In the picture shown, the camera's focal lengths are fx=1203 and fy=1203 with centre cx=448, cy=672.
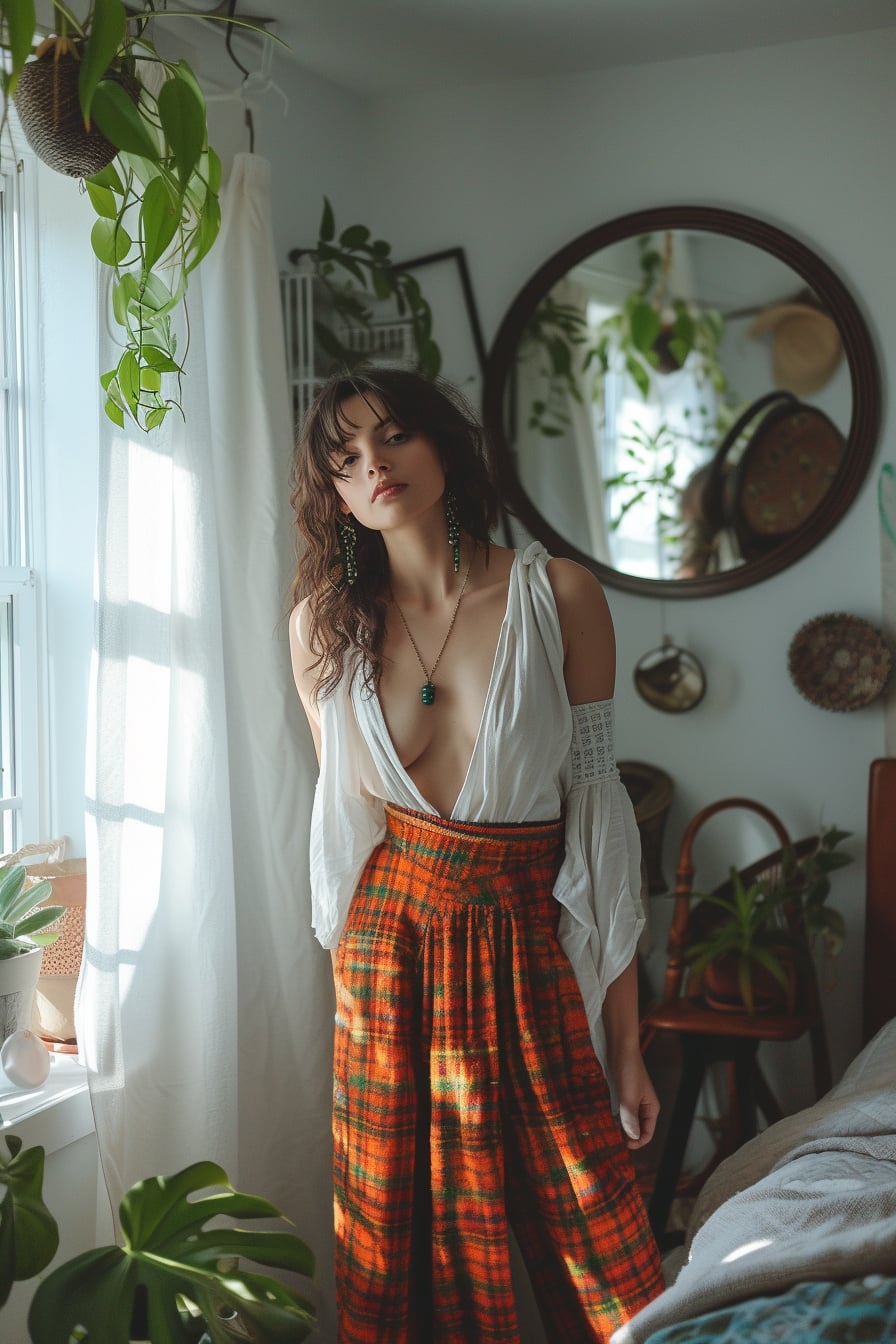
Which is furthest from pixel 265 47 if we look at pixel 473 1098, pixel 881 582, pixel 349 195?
pixel 473 1098

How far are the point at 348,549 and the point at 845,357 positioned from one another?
136cm

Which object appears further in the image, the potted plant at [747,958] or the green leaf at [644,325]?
the green leaf at [644,325]

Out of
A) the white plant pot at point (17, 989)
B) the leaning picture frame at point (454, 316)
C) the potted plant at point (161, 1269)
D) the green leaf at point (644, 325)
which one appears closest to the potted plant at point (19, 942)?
the white plant pot at point (17, 989)

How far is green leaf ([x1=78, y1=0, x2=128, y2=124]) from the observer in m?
1.07

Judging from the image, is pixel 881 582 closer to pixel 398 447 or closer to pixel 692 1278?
pixel 398 447

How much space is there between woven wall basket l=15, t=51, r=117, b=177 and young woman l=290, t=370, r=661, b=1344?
50 cm

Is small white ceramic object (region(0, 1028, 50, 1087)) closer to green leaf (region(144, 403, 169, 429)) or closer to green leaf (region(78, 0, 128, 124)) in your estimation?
green leaf (region(144, 403, 169, 429))

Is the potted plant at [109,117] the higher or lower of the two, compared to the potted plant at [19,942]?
higher

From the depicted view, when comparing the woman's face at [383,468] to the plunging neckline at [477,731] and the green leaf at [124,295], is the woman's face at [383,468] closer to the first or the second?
the plunging neckline at [477,731]

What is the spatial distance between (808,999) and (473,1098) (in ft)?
3.52

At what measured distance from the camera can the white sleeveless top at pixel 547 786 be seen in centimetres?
155

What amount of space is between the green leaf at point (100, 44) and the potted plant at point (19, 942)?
114 centimetres

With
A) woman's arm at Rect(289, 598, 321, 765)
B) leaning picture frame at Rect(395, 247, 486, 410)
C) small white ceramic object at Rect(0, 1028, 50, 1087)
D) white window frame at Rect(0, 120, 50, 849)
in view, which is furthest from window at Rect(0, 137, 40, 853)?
leaning picture frame at Rect(395, 247, 486, 410)

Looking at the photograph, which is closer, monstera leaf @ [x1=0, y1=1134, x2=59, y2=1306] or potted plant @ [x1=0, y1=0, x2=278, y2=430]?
potted plant @ [x1=0, y1=0, x2=278, y2=430]
